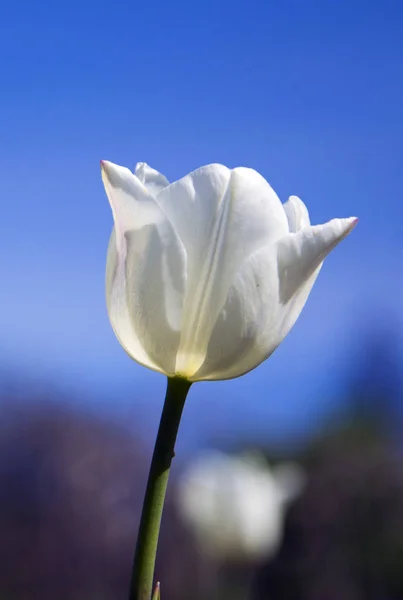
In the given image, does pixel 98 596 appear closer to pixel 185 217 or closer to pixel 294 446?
pixel 185 217

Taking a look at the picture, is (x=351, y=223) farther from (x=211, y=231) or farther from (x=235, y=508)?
(x=235, y=508)

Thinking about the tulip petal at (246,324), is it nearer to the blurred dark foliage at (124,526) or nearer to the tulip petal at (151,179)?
the tulip petal at (151,179)

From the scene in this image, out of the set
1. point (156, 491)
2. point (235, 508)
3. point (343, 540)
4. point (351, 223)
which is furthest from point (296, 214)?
point (343, 540)

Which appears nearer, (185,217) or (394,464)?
(185,217)

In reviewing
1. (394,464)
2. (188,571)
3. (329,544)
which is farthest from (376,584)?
(188,571)

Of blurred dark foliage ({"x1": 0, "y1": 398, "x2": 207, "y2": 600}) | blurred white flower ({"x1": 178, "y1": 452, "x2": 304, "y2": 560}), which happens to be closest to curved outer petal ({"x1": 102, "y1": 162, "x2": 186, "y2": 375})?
blurred white flower ({"x1": 178, "y1": 452, "x2": 304, "y2": 560})

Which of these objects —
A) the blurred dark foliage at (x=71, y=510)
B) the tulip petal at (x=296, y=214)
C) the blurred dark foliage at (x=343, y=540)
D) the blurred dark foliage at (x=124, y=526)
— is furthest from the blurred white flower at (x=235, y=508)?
the blurred dark foliage at (x=343, y=540)
